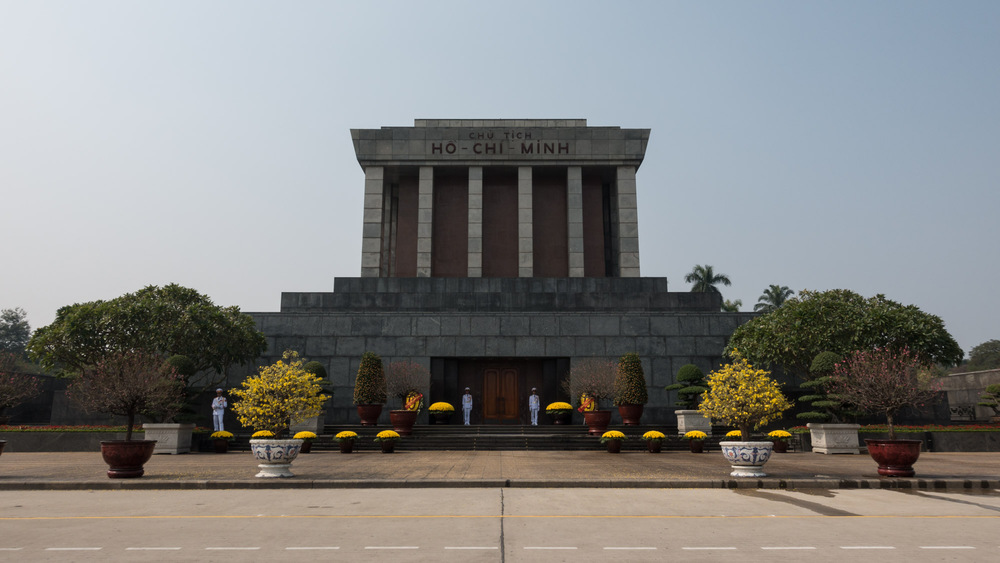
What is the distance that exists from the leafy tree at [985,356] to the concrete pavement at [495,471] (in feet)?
219

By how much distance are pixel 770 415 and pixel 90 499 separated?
577 inches

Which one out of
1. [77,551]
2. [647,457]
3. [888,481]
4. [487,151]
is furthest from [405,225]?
[77,551]

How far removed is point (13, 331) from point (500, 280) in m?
91.2

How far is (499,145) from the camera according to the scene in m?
39.7

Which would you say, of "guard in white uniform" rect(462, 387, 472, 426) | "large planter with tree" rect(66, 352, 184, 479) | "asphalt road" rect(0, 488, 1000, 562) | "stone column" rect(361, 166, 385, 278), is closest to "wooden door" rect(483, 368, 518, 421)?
"guard in white uniform" rect(462, 387, 472, 426)

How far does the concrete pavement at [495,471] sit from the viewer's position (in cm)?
1369

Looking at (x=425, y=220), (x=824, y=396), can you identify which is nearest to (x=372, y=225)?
(x=425, y=220)

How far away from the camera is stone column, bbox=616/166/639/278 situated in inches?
1502

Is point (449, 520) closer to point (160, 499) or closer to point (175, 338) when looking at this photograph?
point (160, 499)

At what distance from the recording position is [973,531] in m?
8.77

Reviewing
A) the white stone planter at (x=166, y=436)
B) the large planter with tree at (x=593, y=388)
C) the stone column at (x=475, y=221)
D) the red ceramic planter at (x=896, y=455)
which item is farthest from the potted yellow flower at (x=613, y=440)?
the stone column at (x=475, y=221)

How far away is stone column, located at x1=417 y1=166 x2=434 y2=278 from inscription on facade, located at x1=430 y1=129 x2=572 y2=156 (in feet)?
5.17

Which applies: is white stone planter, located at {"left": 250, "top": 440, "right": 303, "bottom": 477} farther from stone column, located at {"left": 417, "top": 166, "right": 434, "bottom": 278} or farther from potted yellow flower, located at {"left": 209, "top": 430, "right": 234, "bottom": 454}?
stone column, located at {"left": 417, "top": 166, "right": 434, "bottom": 278}

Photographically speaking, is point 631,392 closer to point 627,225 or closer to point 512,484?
point 512,484
